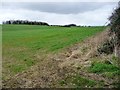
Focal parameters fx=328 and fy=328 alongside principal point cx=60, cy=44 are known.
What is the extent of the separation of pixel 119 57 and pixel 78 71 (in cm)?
193

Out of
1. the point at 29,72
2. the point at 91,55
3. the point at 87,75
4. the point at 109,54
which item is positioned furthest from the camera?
the point at 91,55

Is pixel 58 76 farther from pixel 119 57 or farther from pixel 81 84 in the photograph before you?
pixel 119 57

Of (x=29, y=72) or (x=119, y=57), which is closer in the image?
(x=119, y=57)

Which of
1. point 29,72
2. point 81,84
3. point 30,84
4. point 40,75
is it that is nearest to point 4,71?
point 29,72

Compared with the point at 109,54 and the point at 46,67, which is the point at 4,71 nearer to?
the point at 46,67

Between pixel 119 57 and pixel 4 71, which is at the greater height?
pixel 119 57

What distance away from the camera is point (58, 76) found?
14.1 meters

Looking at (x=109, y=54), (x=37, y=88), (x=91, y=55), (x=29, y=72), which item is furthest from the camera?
(x=91, y=55)

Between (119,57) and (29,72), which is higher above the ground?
(119,57)

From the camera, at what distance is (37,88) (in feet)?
40.7

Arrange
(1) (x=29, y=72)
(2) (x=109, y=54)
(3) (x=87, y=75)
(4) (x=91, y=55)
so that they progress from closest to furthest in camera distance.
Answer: (3) (x=87, y=75) < (1) (x=29, y=72) < (2) (x=109, y=54) < (4) (x=91, y=55)

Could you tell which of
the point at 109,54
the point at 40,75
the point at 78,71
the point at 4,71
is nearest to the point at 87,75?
the point at 78,71

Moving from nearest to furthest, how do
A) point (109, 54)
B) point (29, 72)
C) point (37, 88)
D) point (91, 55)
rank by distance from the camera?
1. point (37, 88)
2. point (29, 72)
3. point (109, 54)
4. point (91, 55)

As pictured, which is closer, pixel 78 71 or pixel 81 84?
pixel 81 84
